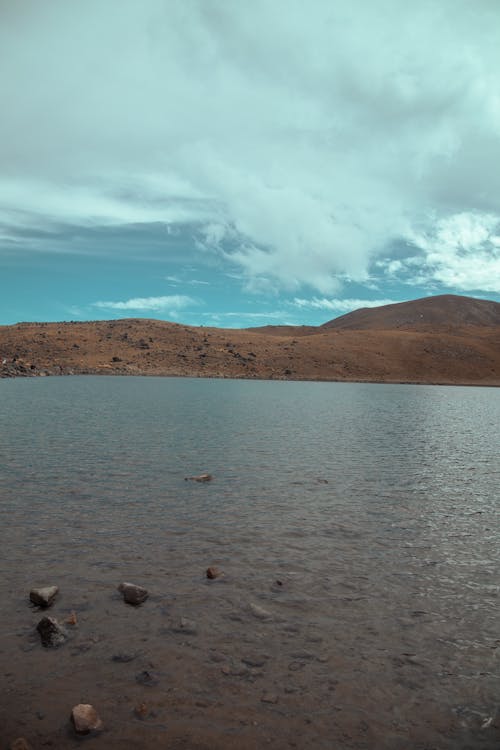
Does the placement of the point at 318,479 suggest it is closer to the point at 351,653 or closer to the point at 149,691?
the point at 351,653

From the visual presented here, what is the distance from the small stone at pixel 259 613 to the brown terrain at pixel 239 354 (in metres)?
82.8

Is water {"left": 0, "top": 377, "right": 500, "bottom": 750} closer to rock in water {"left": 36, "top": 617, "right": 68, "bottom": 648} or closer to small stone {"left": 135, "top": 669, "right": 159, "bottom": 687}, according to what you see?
small stone {"left": 135, "top": 669, "right": 159, "bottom": 687}

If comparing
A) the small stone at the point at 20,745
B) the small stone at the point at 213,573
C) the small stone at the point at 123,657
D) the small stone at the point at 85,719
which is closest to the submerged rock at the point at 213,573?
the small stone at the point at 213,573

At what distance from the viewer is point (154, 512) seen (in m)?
12.8

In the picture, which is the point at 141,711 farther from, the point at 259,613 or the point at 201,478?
the point at 201,478

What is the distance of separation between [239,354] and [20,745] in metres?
108

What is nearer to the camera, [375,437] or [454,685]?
[454,685]

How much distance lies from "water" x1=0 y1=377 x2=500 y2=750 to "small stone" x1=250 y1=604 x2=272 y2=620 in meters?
0.03

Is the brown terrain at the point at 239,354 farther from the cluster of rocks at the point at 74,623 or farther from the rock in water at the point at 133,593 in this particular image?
the rock in water at the point at 133,593

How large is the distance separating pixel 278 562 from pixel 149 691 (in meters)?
4.31

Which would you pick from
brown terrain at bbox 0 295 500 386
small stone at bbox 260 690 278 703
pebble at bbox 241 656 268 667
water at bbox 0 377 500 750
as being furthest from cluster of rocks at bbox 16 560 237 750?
brown terrain at bbox 0 295 500 386

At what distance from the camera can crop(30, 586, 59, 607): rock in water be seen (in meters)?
7.74

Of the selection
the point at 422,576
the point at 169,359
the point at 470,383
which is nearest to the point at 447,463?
the point at 422,576

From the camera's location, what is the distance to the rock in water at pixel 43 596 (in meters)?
7.74
